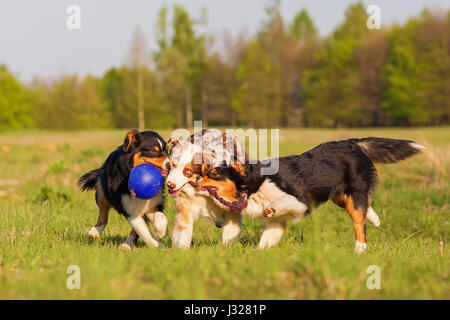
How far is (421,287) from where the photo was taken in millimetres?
3256

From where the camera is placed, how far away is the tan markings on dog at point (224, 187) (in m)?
4.82

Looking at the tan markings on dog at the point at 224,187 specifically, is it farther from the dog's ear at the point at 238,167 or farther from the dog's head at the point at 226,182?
the dog's ear at the point at 238,167

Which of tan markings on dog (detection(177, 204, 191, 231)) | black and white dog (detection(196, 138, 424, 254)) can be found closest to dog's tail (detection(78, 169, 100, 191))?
tan markings on dog (detection(177, 204, 191, 231))

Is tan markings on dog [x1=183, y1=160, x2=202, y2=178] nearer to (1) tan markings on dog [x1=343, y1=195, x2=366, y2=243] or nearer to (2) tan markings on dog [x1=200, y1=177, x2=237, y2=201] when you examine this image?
(2) tan markings on dog [x1=200, y1=177, x2=237, y2=201]

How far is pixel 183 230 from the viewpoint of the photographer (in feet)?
16.1

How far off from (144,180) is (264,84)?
4645 centimetres

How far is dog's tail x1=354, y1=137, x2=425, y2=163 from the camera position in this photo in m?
5.95

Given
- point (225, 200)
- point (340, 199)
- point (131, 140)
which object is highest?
point (131, 140)

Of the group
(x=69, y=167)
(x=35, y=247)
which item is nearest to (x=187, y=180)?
(x=35, y=247)

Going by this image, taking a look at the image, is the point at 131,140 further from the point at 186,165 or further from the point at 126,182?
the point at 186,165

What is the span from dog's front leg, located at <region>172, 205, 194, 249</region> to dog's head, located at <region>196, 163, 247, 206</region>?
389 millimetres

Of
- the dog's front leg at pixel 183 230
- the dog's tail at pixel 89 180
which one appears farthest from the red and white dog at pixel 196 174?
the dog's tail at pixel 89 180

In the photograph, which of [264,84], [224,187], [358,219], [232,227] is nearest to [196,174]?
[224,187]

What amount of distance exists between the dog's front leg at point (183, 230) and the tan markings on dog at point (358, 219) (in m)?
2.05
